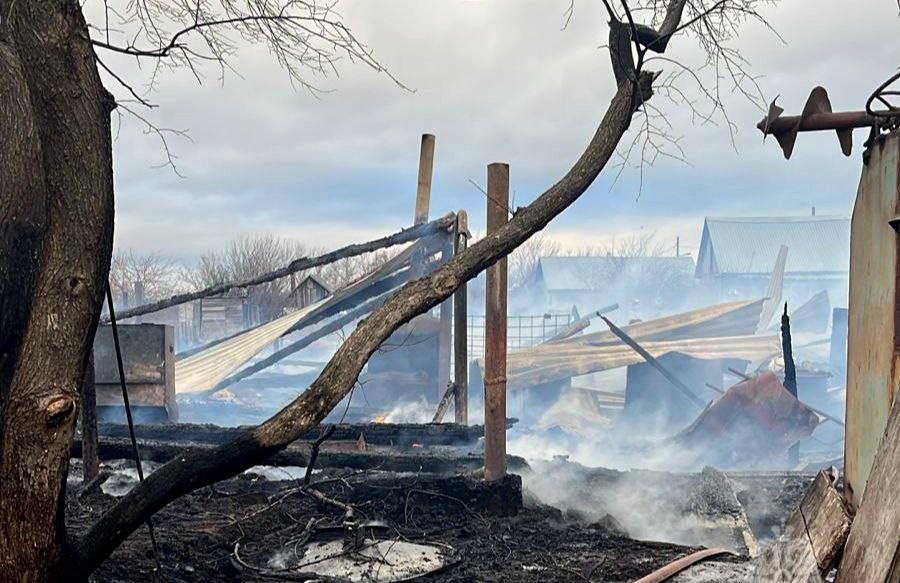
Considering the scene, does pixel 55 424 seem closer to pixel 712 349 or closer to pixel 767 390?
pixel 767 390

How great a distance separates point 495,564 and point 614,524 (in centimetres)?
173

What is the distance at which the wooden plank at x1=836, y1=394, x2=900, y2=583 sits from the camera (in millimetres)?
2463

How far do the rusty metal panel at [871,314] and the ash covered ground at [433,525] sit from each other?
5.28ft

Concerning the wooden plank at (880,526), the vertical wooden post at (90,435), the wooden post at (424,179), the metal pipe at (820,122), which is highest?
the wooden post at (424,179)

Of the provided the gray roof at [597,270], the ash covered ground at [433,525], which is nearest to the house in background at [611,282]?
the gray roof at [597,270]

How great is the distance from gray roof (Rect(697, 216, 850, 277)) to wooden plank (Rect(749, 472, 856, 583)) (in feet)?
163

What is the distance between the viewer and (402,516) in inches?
237

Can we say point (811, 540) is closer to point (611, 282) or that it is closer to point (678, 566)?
point (678, 566)

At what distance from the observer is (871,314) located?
3.30 meters

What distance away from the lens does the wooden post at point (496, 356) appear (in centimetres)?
606

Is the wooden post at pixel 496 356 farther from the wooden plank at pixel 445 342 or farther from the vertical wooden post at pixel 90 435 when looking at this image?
the wooden plank at pixel 445 342

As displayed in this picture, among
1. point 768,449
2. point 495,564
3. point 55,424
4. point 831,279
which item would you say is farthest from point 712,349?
point 831,279

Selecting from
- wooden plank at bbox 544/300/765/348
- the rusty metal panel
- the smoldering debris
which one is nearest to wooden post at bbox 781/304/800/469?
the smoldering debris

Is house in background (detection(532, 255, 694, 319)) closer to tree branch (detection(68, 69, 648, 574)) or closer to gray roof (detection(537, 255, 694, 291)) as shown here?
gray roof (detection(537, 255, 694, 291))
